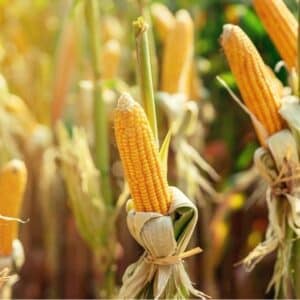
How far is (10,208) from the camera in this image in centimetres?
133

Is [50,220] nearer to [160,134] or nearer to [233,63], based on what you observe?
[160,134]

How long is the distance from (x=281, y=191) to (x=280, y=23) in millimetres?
257

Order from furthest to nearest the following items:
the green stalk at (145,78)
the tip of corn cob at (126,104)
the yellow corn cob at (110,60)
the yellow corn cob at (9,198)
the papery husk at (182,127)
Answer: the yellow corn cob at (110,60) → the papery husk at (182,127) → the yellow corn cob at (9,198) → the green stalk at (145,78) → the tip of corn cob at (126,104)

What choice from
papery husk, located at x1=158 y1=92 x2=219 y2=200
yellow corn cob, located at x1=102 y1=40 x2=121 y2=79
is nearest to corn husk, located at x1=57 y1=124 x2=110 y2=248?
papery husk, located at x1=158 y1=92 x2=219 y2=200

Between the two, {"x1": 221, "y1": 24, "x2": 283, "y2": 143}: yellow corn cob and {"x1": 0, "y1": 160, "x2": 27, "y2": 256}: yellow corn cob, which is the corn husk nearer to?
{"x1": 0, "y1": 160, "x2": 27, "y2": 256}: yellow corn cob

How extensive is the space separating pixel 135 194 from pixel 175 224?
0.07 meters

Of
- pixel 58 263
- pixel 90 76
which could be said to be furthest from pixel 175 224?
pixel 90 76

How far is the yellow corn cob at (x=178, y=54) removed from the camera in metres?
1.78

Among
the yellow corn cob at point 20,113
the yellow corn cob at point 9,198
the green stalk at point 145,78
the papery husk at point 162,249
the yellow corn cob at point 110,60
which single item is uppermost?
the yellow corn cob at point 110,60

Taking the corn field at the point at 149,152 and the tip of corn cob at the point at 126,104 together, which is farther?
the corn field at the point at 149,152

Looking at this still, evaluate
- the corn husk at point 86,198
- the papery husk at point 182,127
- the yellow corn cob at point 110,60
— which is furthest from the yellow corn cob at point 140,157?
the yellow corn cob at point 110,60

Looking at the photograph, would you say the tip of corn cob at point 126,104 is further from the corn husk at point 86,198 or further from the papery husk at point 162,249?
the corn husk at point 86,198

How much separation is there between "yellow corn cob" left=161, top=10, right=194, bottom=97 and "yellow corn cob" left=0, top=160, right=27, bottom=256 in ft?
1.77

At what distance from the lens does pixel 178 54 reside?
5.90 feet
